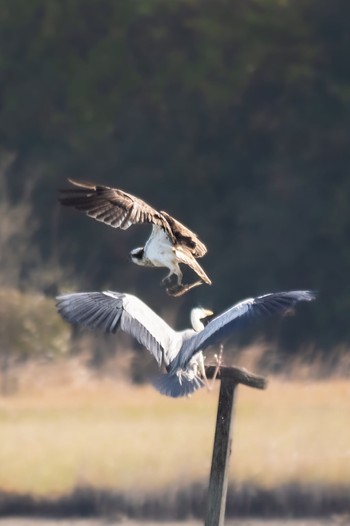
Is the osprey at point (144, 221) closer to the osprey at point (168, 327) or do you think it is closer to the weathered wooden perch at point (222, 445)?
the osprey at point (168, 327)

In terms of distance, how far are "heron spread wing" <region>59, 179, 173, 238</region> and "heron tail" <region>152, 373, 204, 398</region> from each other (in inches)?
25.9

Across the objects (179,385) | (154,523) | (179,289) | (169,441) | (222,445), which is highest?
(169,441)

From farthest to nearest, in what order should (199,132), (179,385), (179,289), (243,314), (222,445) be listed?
(199,132) → (179,289) → (179,385) → (243,314) → (222,445)

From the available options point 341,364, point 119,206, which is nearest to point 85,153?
point 341,364

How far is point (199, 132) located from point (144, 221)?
16388 mm

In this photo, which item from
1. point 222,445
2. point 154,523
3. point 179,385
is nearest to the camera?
point 222,445

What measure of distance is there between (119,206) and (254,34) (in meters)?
16.1

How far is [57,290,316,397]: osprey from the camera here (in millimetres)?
5914

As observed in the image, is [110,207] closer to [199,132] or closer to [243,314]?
[243,314]

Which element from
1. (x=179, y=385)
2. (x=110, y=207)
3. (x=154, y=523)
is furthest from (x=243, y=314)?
(x=154, y=523)

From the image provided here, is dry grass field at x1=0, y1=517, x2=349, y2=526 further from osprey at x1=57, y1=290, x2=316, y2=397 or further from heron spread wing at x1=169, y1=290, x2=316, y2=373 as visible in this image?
heron spread wing at x1=169, y1=290, x2=316, y2=373

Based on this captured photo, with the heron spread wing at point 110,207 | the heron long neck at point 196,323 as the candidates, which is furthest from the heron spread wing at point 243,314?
the heron spread wing at point 110,207

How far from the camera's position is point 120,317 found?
6.53m

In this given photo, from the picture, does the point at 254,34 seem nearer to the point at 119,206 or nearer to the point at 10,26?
the point at 10,26
